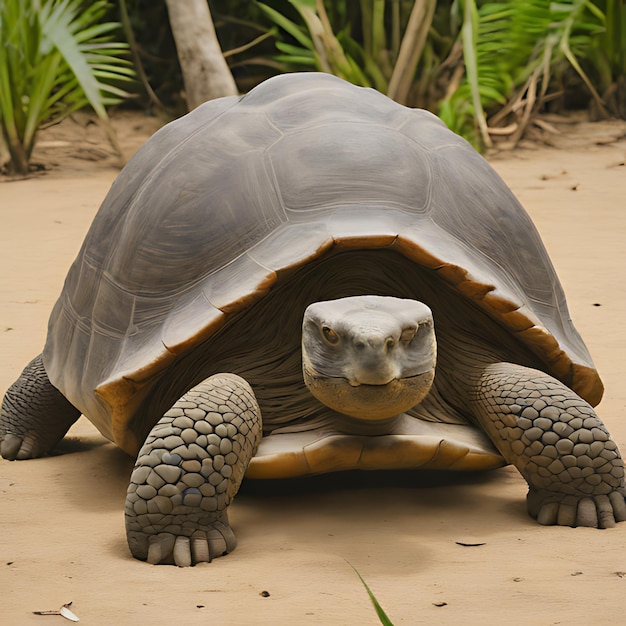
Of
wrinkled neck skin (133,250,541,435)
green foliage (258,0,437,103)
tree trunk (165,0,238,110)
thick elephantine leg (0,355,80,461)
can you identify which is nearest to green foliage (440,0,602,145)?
green foliage (258,0,437,103)

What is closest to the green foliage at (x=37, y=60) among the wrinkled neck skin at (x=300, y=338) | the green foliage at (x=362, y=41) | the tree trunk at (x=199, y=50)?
the tree trunk at (x=199, y=50)

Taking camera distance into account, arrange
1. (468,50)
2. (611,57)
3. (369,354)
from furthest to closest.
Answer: (611,57), (468,50), (369,354)

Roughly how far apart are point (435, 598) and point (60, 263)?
518 cm

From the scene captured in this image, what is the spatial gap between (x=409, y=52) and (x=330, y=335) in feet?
26.3

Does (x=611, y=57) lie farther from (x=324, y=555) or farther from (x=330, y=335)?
(x=324, y=555)

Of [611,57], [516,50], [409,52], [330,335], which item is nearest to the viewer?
[330,335]

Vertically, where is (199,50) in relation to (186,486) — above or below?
above

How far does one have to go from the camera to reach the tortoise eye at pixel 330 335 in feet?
8.51

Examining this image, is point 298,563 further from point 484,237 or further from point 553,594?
point 484,237

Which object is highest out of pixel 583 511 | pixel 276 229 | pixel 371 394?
pixel 276 229

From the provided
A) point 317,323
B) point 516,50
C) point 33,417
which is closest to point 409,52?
point 516,50

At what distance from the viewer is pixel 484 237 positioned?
3.20 m

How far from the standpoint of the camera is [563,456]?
112 inches

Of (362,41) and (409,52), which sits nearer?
(409,52)
